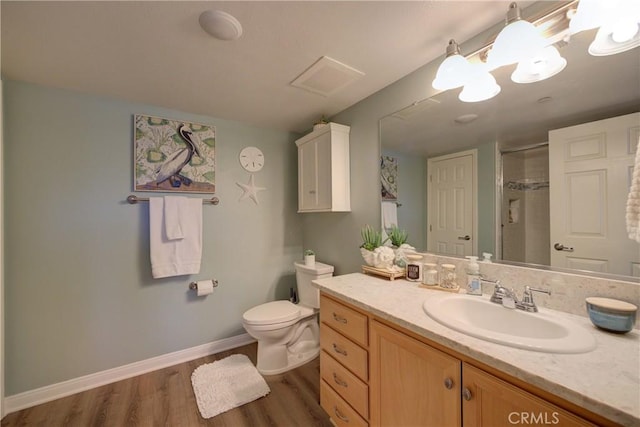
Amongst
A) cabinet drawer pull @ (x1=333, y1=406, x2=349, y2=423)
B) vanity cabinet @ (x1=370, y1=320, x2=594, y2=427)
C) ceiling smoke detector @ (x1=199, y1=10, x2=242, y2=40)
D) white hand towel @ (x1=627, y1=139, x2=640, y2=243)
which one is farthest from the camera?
cabinet drawer pull @ (x1=333, y1=406, x2=349, y2=423)

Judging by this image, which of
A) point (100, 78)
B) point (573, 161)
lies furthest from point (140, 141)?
point (573, 161)

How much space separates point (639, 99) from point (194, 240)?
8.49 feet

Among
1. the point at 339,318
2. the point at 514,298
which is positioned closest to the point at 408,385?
the point at 339,318

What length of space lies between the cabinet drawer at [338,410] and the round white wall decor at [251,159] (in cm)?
190

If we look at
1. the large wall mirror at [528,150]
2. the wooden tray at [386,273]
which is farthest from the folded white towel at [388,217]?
the wooden tray at [386,273]

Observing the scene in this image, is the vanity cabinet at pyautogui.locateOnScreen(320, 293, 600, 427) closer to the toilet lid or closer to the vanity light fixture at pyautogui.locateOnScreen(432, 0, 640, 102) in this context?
the toilet lid

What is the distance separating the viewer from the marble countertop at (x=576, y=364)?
1.72 ft

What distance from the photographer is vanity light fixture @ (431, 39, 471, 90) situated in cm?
118

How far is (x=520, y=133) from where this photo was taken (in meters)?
1.16

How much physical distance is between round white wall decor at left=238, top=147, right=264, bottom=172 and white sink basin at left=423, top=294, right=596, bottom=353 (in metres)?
1.95

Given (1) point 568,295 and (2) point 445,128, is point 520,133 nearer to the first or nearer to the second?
(2) point 445,128

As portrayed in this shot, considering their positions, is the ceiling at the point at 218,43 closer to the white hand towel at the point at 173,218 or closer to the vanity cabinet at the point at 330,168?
the vanity cabinet at the point at 330,168

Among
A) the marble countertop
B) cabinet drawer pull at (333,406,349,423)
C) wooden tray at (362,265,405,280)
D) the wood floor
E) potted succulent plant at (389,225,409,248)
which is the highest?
potted succulent plant at (389,225,409,248)

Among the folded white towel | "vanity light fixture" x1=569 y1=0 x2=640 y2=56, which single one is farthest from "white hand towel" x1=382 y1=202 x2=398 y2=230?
"vanity light fixture" x1=569 y1=0 x2=640 y2=56
